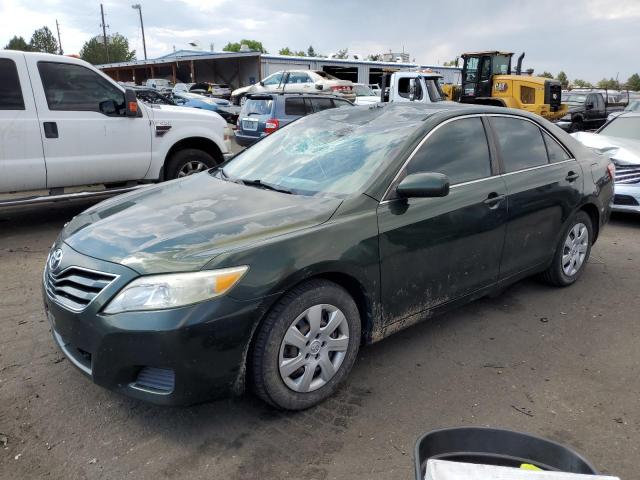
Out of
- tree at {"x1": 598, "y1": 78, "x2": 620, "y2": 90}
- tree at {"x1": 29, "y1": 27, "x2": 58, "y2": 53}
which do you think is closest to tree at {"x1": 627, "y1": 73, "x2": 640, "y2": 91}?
tree at {"x1": 598, "y1": 78, "x2": 620, "y2": 90}

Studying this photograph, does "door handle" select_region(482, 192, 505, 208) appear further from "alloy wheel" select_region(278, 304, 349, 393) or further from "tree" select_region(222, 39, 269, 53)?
"tree" select_region(222, 39, 269, 53)

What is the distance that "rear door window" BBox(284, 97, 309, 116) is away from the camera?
12.0 m

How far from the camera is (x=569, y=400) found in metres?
3.03

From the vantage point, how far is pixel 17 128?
5.81 metres

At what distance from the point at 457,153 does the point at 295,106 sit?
8.94 m

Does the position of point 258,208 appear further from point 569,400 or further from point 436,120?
point 569,400

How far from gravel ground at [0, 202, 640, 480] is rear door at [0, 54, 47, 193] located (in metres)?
2.29

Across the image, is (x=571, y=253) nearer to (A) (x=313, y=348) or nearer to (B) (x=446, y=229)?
(B) (x=446, y=229)

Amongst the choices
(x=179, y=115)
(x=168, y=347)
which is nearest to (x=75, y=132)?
(x=179, y=115)

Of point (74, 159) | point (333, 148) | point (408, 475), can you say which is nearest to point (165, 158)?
point (74, 159)

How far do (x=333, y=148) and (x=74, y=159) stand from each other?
4.01 metres

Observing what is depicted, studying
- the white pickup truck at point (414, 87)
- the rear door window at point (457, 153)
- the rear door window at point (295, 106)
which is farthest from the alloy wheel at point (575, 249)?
the white pickup truck at point (414, 87)

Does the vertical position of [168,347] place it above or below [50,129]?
below

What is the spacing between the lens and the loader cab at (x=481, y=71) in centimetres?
1830
